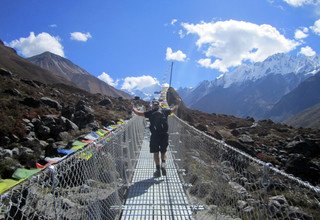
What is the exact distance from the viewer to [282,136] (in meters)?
34.2

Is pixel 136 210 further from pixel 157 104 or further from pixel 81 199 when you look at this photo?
pixel 157 104

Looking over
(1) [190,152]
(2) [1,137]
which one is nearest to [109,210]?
(1) [190,152]

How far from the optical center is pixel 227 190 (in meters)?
7.89

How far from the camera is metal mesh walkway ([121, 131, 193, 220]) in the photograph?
7.27 metres

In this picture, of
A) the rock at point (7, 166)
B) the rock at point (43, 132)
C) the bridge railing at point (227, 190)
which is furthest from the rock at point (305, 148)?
the rock at point (7, 166)

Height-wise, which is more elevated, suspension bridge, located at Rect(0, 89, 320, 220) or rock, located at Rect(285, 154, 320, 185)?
suspension bridge, located at Rect(0, 89, 320, 220)

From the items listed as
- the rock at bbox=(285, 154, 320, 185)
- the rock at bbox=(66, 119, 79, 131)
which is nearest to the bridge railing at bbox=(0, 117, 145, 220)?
the rock at bbox=(66, 119, 79, 131)

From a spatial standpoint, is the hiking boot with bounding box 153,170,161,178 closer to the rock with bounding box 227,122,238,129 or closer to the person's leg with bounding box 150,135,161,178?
the person's leg with bounding box 150,135,161,178


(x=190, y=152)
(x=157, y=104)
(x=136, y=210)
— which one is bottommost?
(x=136, y=210)

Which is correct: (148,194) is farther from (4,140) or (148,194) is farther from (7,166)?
(4,140)

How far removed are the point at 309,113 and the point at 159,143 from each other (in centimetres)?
19948

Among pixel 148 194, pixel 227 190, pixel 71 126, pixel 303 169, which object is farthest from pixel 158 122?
pixel 71 126

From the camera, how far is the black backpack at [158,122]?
9969mm

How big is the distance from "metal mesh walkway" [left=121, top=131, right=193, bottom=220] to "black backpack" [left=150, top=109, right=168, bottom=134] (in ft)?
3.78
